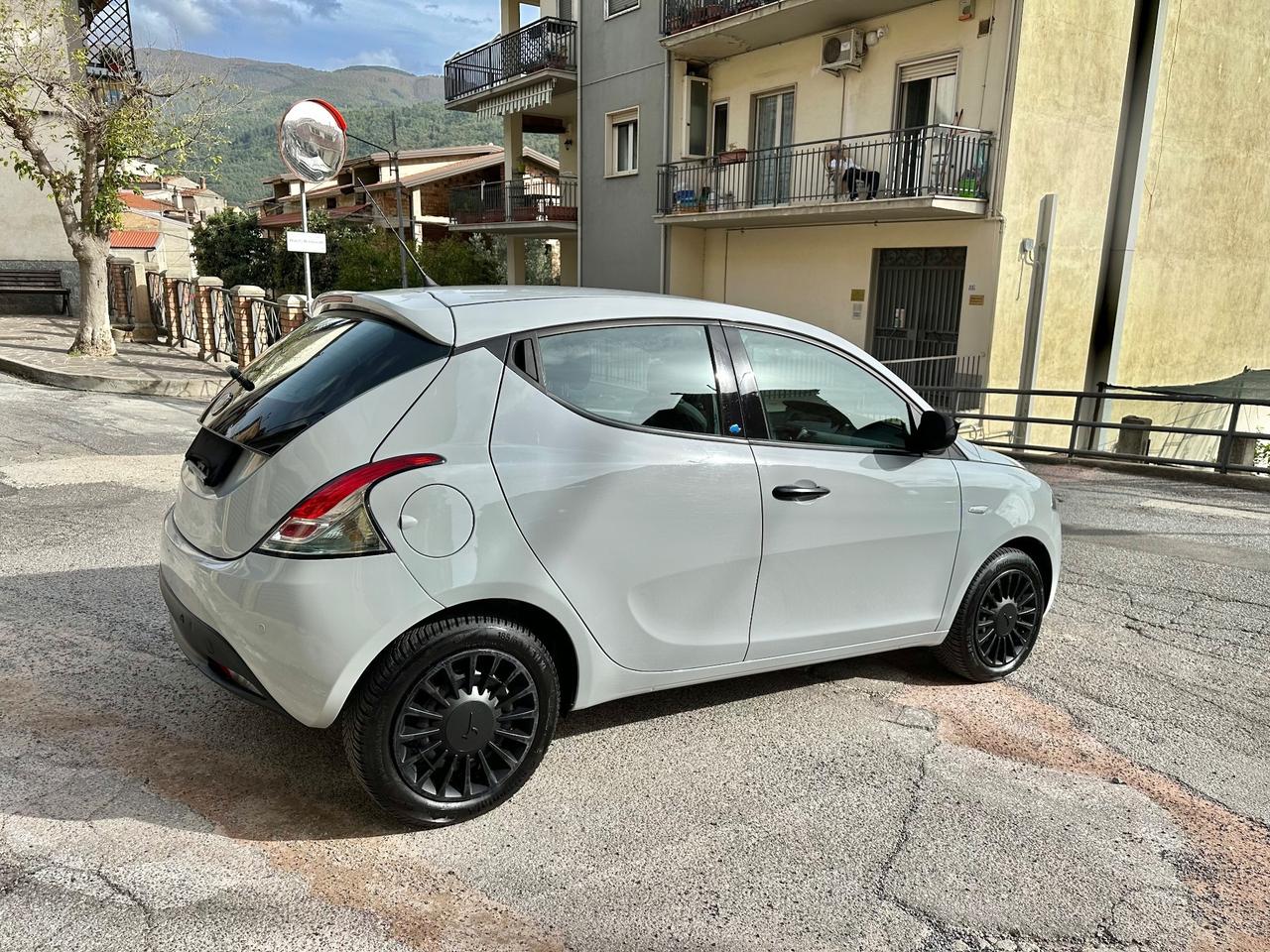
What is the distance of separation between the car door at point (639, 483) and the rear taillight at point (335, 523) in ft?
1.36

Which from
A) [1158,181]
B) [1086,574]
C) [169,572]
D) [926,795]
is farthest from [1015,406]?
[169,572]

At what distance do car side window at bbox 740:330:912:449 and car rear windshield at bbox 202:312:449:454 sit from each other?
123 centimetres

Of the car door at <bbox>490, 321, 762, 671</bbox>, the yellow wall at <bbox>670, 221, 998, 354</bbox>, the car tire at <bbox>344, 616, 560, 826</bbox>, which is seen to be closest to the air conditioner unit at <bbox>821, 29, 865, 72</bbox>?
the yellow wall at <bbox>670, 221, 998, 354</bbox>

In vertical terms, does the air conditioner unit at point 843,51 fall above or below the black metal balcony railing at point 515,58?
below

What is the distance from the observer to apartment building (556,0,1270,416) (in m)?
15.1

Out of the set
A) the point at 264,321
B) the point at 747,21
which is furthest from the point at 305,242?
the point at 747,21

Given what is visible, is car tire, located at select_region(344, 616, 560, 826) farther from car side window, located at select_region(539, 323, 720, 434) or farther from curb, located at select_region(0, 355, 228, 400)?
curb, located at select_region(0, 355, 228, 400)

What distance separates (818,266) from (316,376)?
16.4m

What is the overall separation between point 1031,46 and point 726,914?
15.3 metres

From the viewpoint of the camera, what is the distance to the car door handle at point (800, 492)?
11.2ft

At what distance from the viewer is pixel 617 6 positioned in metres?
21.8

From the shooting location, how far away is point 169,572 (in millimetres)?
3230

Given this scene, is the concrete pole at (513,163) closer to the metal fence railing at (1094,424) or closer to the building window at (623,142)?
the building window at (623,142)

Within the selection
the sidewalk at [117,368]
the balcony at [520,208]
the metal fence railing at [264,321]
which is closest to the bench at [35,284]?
the sidewalk at [117,368]
